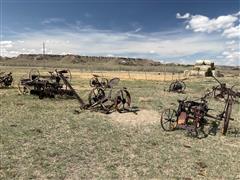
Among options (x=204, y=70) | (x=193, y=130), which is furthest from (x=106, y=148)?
(x=204, y=70)

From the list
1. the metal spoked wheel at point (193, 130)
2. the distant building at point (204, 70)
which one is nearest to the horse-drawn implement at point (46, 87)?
the metal spoked wheel at point (193, 130)

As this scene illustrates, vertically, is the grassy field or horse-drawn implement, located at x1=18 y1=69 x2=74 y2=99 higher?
horse-drawn implement, located at x1=18 y1=69 x2=74 y2=99

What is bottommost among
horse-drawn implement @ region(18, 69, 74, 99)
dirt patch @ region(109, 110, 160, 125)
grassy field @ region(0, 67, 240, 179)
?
grassy field @ region(0, 67, 240, 179)

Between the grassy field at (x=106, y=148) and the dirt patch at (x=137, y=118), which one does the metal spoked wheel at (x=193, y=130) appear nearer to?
the grassy field at (x=106, y=148)

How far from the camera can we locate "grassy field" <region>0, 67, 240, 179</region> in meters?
7.65

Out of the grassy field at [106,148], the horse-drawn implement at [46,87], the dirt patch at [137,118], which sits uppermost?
the horse-drawn implement at [46,87]

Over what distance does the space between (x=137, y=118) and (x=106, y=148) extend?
439 cm

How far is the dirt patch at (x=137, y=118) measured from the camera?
42.4 feet

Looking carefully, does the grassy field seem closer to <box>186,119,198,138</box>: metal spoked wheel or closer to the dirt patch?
the dirt patch

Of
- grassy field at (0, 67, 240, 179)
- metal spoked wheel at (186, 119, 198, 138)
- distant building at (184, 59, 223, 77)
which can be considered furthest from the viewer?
distant building at (184, 59, 223, 77)

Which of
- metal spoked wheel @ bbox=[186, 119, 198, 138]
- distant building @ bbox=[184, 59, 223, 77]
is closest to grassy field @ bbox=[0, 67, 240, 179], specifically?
metal spoked wheel @ bbox=[186, 119, 198, 138]

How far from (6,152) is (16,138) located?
1.29 meters

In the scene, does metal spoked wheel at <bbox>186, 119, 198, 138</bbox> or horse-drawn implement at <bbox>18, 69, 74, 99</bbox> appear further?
horse-drawn implement at <bbox>18, 69, 74, 99</bbox>

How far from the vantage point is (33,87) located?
1917 centimetres
